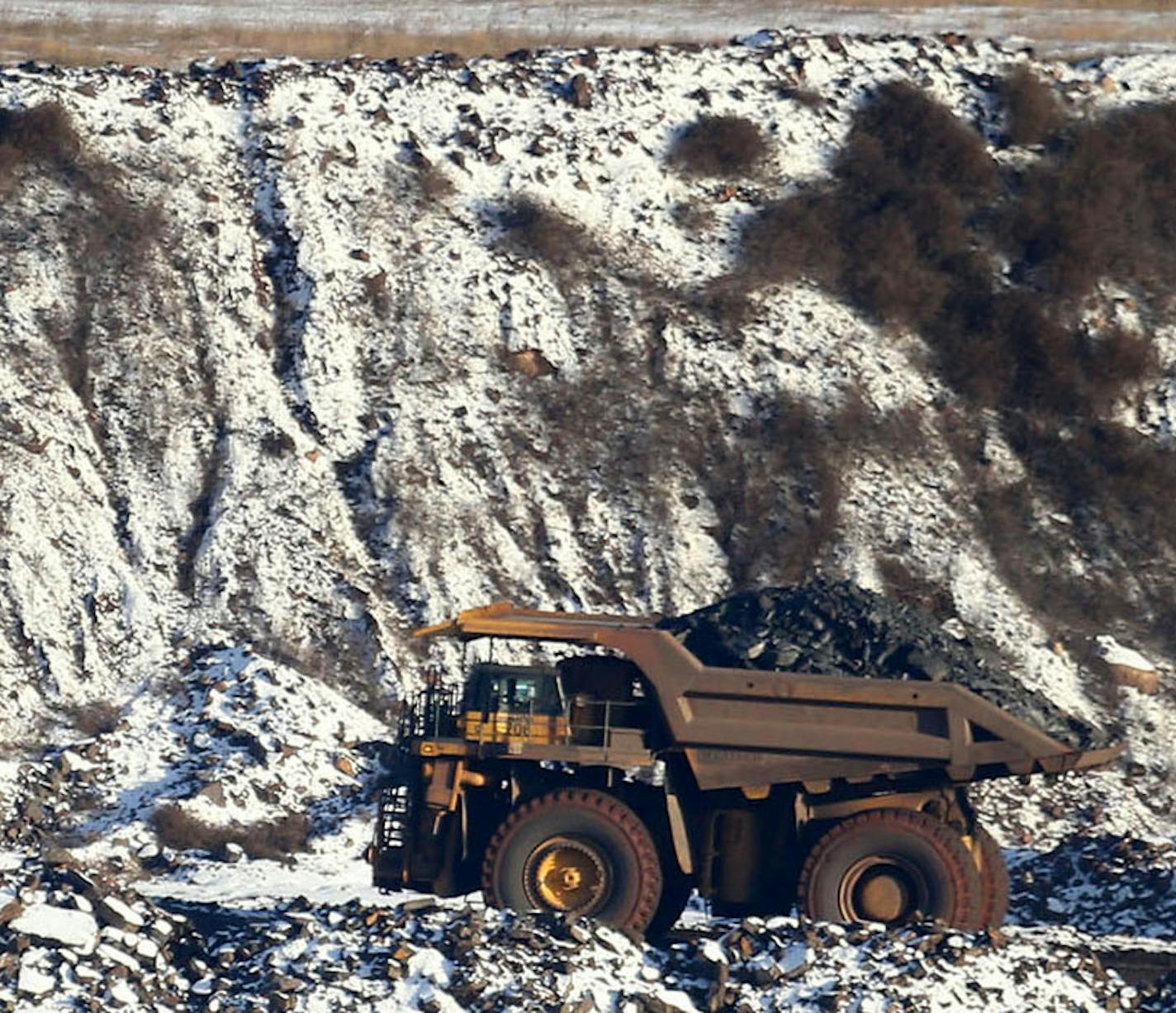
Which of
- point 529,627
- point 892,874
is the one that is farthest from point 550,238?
point 892,874

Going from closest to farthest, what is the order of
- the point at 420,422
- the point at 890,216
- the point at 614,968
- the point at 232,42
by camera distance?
1. the point at 614,968
2. the point at 420,422
3. the point at 890,216
4. the point at 232,42

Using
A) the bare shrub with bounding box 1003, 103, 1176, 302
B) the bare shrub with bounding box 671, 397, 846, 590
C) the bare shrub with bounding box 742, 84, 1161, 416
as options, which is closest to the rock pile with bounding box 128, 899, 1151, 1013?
the bare shrub with bounding box 671, 397, 846, 590

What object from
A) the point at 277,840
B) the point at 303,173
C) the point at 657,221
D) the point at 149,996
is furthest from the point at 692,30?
the point at 149,996

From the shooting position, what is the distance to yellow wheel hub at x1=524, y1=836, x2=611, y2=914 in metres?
23.3

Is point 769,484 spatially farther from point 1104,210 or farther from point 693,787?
→ point 693,787

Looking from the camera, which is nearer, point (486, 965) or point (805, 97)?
point (486, 965)

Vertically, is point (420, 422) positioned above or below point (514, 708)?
above

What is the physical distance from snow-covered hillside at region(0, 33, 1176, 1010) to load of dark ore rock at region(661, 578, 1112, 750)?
22.2 feet

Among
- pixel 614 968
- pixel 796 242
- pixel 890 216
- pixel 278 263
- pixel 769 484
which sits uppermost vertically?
pixel 890 216

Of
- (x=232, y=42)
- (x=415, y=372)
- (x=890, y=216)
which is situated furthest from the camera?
(x=232, y=42)

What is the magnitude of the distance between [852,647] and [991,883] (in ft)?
8.93

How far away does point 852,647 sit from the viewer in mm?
23812

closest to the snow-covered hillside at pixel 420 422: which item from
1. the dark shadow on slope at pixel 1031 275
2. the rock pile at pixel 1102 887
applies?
the dark shadow on slope at pixel 1031 275

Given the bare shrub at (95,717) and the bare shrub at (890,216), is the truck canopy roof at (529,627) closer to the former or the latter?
the bare shrub at (95,717)
